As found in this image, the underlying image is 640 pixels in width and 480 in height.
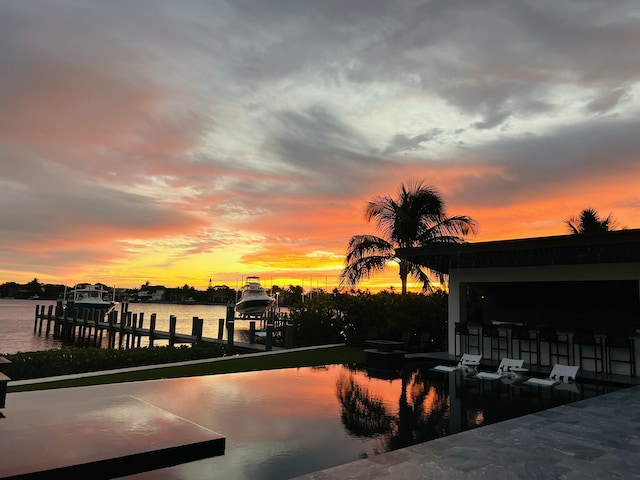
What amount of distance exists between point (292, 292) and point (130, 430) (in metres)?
61.0

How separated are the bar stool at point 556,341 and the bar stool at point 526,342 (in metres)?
0.36

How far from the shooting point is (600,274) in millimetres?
12922

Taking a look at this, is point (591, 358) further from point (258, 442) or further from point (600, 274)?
point (258, 442)

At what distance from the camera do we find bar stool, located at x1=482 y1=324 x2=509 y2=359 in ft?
47.9

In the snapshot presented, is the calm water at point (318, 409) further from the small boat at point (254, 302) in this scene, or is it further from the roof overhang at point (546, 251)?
the small boat at point (254, 302)

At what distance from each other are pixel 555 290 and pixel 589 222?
15916 millimetres

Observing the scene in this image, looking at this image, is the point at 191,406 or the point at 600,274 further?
the point at 600,274

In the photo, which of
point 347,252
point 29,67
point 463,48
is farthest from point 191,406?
point 347,252

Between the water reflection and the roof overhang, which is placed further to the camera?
the roof overhang

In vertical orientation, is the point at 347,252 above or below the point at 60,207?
below

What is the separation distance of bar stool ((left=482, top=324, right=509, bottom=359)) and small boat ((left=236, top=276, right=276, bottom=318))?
133 feet

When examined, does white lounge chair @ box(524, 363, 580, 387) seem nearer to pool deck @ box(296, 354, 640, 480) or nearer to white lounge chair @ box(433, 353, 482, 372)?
white lounge chair @ box(433, 353, 482, 372)

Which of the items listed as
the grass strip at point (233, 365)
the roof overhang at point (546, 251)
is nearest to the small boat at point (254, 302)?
the grass strip at point (233, 365)

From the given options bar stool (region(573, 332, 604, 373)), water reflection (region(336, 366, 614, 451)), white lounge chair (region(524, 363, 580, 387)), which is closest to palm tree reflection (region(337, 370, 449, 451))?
water reflection (region(336, 366, 614, 451))
